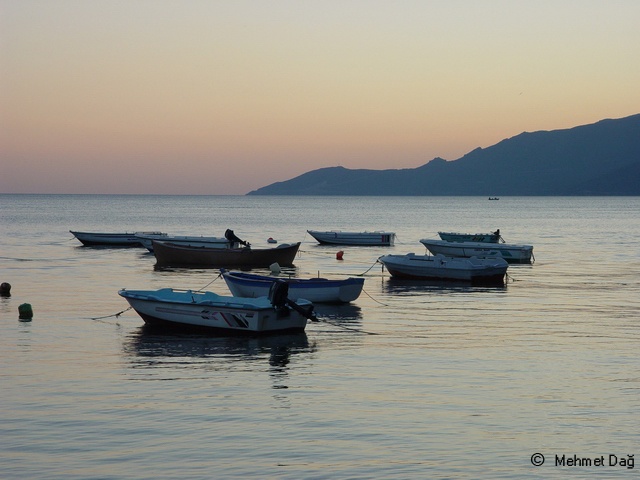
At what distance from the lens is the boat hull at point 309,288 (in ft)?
128

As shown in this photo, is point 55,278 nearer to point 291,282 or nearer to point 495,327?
point 291,282

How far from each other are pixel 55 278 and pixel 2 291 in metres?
9.85

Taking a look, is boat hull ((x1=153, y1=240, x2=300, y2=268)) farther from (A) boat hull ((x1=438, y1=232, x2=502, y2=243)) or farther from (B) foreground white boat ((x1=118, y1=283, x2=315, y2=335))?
(B) foreground white boat ((x1=118, y1=283, x2=315, y2=335))

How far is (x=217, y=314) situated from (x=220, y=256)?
96.8 feet

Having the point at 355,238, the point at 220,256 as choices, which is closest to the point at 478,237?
the point at 355,238

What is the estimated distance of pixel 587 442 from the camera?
719 inches

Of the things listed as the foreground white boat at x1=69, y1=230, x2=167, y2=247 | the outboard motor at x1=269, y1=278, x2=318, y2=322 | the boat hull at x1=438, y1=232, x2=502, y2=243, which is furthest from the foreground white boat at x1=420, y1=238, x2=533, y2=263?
the outboard motor at x1=269, y1=278, x2=318, y2=322

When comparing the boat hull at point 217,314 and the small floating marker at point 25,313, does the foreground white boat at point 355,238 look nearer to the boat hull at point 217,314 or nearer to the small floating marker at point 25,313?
the small floating marker at point 25,313

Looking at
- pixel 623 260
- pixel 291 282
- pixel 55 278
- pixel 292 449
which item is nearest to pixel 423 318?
pixel 291 282

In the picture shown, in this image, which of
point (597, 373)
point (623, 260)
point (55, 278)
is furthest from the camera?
point (623, 260)

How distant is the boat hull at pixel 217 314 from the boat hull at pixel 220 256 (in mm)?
26582

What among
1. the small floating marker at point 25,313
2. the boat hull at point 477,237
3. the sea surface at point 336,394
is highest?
the boat hull at point 477,237

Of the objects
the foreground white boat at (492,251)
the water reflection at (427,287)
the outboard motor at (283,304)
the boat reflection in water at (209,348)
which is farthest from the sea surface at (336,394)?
the foreground white boat at (492,251)

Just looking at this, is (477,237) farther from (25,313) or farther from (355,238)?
(25,313)
